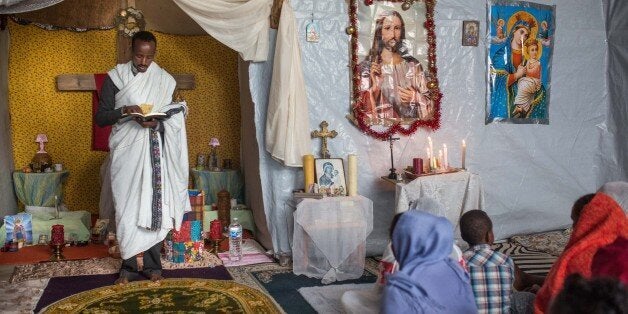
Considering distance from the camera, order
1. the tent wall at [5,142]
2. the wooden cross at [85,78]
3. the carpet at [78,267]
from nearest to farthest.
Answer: the carpet at [78,267], the tent wall at [5,142], the wooden cross at [85,78]

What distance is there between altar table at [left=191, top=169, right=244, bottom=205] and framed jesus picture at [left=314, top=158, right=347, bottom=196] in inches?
76.1

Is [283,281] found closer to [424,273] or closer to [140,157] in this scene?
[140,157]

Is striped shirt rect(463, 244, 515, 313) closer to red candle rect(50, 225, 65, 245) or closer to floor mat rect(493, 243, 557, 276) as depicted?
floor mat rect(493, 243, 557, 276)

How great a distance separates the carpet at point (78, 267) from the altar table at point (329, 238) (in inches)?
34.8

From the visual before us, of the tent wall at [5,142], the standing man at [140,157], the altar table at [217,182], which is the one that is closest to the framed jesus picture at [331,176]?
the standing man at [140,157]

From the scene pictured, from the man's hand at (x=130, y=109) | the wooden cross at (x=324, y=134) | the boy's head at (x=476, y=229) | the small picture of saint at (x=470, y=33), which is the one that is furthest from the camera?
the small picture of saint at (x=470, y=33)

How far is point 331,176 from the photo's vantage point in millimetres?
5719

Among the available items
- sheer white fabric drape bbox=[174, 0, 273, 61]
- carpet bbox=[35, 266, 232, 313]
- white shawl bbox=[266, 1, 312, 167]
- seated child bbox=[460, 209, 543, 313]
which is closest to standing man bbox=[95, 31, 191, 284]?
carpet bbox=[35, 266, 232, 313]

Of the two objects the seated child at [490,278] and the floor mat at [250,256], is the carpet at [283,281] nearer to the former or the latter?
the floor mat at [250,256]

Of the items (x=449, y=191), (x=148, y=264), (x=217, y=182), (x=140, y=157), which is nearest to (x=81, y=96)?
(x=217, y=182)

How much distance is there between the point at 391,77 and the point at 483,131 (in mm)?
1301

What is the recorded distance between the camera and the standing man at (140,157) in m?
5.02

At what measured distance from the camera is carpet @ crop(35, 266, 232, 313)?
4.73 m

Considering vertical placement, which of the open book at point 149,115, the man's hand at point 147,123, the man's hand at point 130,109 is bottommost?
Answer: the man's hand at point 147,123
